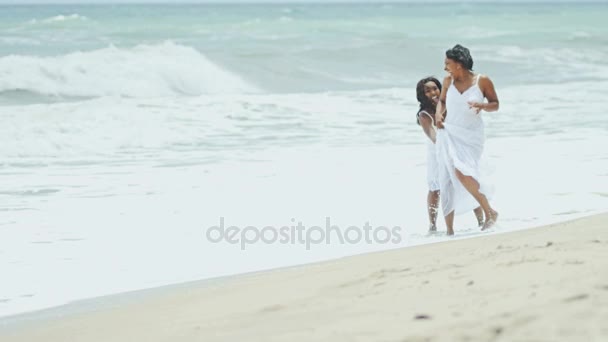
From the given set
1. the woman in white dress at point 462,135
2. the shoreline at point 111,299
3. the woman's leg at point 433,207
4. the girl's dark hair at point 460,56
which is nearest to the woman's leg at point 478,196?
the woman in white dress at point 462,135

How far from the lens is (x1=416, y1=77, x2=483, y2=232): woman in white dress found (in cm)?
703

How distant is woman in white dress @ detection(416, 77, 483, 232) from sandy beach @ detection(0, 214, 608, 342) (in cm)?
138

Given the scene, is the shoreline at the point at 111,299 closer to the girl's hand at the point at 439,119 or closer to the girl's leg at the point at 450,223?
the girl's leg at the point at 450,223

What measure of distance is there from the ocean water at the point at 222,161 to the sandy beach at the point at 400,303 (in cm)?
73

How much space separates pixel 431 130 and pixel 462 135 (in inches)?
13.0

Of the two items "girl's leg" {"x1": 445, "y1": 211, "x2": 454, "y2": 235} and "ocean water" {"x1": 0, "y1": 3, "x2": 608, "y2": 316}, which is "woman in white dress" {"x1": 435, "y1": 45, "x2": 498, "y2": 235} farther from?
"ocean water" {"x1": 0, "y1": 3, "x2": 608, "y2": 316}

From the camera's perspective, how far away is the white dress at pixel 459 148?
6625 millimetres

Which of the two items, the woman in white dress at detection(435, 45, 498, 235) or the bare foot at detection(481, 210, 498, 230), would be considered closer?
the woman in white dress at detection(435, 45, 498, 235)

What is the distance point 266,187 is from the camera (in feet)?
29.1

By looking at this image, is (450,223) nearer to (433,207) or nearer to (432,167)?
(433,207)

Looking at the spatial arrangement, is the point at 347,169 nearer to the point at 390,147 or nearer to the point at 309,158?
the point at 309,158

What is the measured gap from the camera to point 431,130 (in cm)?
702

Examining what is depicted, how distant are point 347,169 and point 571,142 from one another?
302 cm

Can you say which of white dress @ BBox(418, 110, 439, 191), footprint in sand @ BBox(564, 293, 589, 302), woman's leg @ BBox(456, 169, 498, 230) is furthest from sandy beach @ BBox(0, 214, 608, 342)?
white dress @ BBox(418, 110, 439, 191)
